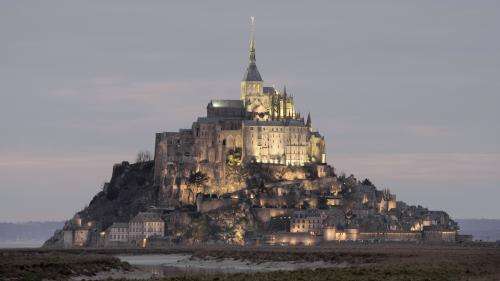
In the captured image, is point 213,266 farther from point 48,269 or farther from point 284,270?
point 48,269

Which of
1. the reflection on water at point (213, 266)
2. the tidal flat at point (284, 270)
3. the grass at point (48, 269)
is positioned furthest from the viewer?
the reflection on water at point (213, 266)

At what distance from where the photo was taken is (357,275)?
3455 inches

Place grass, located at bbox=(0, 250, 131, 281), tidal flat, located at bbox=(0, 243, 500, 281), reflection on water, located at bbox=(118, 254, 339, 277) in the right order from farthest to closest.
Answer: reflection on water, located at bbox=(118, 254, 339, 277) < tidal flat, located at bbox=(0, 243, 500, 281) < grass, located at bbox=(0, 250, 131, 281)

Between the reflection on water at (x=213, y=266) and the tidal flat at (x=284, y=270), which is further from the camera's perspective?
the reflection on water at (x=213, y=266)

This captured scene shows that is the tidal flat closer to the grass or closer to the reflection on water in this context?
the grass

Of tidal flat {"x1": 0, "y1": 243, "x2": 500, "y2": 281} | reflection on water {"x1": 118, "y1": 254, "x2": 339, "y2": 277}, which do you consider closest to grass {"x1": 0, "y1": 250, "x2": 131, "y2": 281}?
tidal flat {"x1": 0, "y1": 243, "x2": 500, "y2": 281}

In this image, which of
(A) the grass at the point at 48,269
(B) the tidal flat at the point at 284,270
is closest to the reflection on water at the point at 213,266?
(B) the tidal flat at the point at 284,270

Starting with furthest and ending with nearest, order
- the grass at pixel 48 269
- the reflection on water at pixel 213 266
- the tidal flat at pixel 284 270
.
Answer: the reflection on water at pixel 213 266 < the tidal flat at pixel 284 270 < the grass at pixel 48 269

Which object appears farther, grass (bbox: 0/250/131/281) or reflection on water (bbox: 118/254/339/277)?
reflection on water (bbox: 118/254/339/277)

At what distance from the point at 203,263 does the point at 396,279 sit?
5989 centimetres

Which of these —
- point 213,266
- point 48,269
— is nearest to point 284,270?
point 48,269

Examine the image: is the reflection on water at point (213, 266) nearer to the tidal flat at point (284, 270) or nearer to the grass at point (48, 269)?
the tidal flat at point (284, 270)

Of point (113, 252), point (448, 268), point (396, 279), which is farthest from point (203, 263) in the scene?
point (396, 279)

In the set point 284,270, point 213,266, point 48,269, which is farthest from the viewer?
point 213,266
